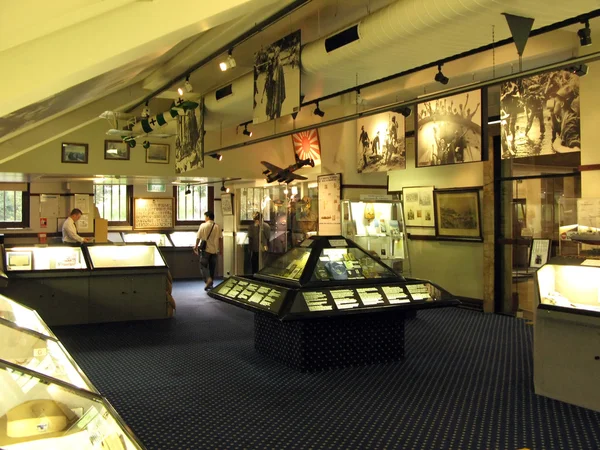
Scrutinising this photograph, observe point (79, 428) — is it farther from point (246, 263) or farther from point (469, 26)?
point (246, 263)

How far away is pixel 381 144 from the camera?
10.1 metres

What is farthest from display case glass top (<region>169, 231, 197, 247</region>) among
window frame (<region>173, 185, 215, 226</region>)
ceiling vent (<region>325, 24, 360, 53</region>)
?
ceiling vent (<region>325, 24, 360, 53</region>)

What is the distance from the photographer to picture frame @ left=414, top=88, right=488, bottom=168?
7352 mm

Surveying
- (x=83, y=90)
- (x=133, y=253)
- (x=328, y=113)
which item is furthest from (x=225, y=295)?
(x=328, y=113)

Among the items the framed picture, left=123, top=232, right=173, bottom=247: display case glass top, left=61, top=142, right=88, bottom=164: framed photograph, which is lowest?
left=123, top=232, right=173, bottom=247: display case glass top

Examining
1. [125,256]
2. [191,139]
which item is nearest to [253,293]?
[125,256]

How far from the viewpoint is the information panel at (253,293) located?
629 cm

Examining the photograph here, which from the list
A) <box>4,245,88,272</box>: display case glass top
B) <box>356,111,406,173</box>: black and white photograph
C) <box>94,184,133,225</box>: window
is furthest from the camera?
<box>94,184,133,225</box>: window

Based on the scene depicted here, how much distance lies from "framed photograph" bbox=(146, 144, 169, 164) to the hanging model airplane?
0.62m

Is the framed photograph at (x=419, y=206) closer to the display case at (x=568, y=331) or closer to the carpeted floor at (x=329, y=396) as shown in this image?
the carpeted floor at (x=329, y=396)

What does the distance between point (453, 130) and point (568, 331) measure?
10.6 feet

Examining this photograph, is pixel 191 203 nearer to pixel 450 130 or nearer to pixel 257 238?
pixel 257 238

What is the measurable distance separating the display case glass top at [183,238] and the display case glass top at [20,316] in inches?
484

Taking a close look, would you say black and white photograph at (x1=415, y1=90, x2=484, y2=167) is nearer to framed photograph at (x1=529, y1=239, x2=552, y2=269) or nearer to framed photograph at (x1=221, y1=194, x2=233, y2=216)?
framed photograph at (x1=529, y1=239, x2=552, y2=269)
